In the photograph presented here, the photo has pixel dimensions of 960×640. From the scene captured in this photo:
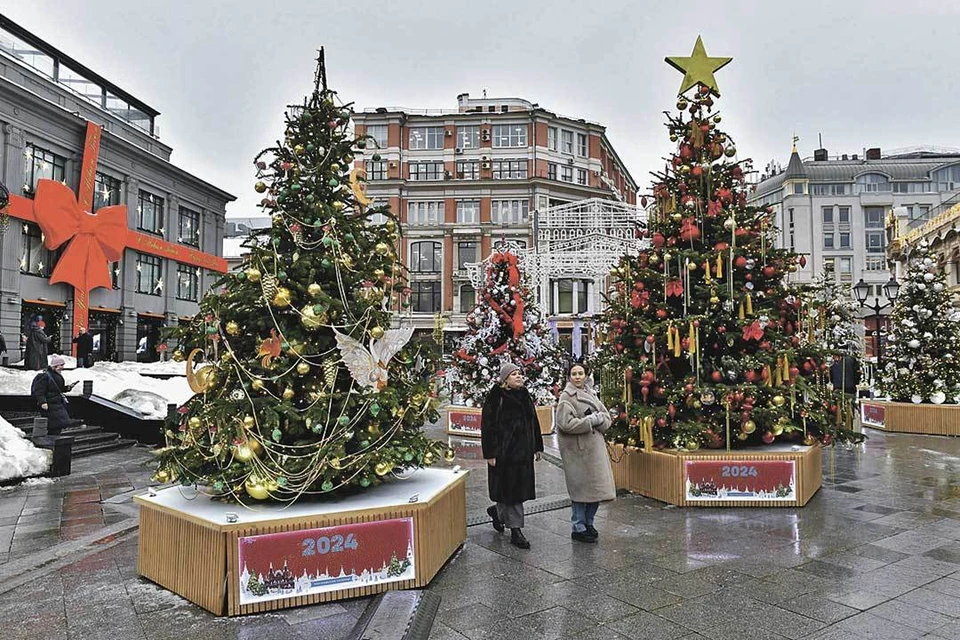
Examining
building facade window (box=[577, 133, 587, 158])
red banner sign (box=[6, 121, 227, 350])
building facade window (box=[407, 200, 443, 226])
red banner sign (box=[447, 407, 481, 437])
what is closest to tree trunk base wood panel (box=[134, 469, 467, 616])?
red banner sign (box=[447, 407, 481, 437])

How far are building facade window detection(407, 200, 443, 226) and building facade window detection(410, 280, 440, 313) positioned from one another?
15.5 ft

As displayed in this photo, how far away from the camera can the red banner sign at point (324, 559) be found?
4.79 metres

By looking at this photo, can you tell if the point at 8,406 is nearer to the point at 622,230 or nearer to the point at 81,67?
the point at 81,67

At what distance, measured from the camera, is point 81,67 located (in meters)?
34.5

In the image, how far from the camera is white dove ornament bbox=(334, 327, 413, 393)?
561 centimetres

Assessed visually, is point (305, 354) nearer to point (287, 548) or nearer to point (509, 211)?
point (287, 548)

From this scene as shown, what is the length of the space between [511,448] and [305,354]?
2.11m

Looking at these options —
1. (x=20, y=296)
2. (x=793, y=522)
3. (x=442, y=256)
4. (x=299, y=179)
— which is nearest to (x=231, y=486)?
(x=299, y=179)

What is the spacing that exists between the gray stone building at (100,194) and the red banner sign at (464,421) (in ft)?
49.7

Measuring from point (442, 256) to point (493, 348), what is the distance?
3655 centimetres

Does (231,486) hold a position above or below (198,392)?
below

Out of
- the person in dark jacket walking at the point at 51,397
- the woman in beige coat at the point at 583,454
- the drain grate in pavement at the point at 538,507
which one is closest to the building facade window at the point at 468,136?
the person in dark jacket walking at the point at 51,397

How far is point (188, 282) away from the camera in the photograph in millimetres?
41094

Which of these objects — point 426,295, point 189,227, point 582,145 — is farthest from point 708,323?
point 582,145
